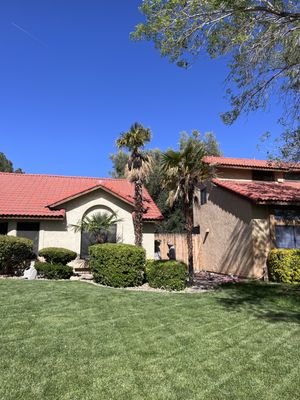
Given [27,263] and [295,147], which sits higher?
[295,147]

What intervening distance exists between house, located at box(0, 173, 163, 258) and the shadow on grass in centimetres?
707

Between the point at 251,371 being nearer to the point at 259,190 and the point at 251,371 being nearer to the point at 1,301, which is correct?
the point at 1,301

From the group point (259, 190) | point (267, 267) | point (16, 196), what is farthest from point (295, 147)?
point (16, 196)

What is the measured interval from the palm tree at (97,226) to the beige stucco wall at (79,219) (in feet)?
1.94

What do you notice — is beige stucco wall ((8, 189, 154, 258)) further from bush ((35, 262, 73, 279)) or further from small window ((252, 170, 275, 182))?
small window ((252, 170, 275, 182))

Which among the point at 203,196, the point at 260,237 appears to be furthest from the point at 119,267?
the point at 203,196

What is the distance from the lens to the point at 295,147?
1383 cm

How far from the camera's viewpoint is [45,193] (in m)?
20.5

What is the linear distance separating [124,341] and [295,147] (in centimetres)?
1102

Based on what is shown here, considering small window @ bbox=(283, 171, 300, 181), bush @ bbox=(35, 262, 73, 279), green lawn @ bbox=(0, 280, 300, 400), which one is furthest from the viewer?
small window @ bbox=(283, 171, 300, 181)

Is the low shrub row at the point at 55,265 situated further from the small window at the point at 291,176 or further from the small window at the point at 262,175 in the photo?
the small window at the point at 291,176

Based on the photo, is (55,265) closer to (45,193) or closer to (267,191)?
(45,193)

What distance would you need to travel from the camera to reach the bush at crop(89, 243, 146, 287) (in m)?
12.7

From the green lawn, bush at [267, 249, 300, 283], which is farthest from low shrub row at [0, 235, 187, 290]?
bush at [267, 249, 300, 283]
